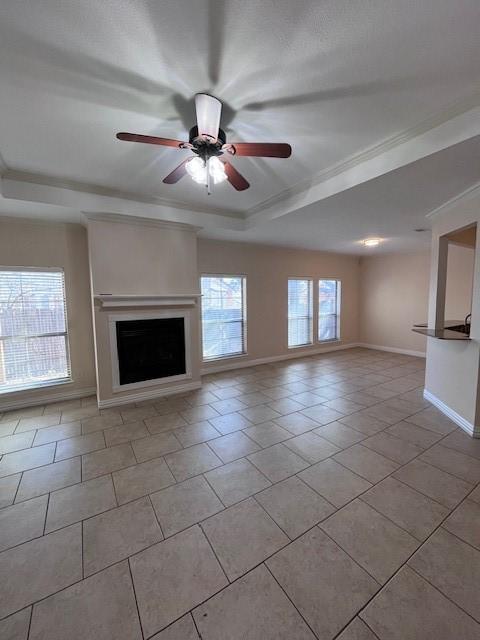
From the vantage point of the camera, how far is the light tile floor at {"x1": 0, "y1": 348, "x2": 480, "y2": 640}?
1252mm

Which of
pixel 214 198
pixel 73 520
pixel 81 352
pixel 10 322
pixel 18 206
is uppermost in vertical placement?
pixel 214 198

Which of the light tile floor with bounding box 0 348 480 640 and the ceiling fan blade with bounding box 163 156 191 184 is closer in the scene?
the light tile floor with bounding box 0 348 480 640

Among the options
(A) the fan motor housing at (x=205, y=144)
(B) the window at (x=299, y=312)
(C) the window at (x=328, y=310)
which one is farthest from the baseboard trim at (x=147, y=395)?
(C) the window at (x=328, y=310)

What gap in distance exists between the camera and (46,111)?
1.92 m

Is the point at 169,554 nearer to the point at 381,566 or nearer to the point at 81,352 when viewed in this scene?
the point at 381,566

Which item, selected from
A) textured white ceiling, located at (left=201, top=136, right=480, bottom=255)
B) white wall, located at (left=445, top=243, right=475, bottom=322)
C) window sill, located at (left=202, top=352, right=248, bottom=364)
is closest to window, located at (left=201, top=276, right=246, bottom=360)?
window sill, located at (left=202, top=352, right=248, bottom=364)

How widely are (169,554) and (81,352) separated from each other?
3343 millimetres


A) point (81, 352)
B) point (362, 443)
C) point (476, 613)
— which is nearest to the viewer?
point (476, 613)

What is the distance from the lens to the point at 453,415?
3129 mm

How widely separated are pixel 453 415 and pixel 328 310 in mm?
4180

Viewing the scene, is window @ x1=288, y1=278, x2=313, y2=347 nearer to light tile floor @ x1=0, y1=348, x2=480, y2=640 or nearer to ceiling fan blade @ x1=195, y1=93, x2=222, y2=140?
light tile floor @ x1=0, y1=348, x2=480, y2=640

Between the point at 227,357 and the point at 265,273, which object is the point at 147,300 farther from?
the point at 265,273

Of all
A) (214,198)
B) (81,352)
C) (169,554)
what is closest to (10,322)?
(81,352)

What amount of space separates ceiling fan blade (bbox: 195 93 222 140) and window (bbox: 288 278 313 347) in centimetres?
460
